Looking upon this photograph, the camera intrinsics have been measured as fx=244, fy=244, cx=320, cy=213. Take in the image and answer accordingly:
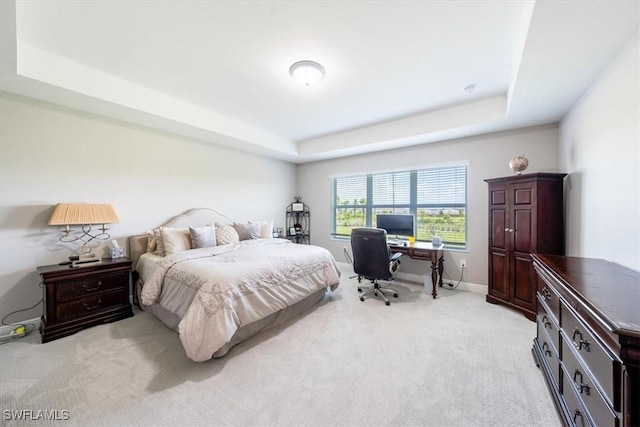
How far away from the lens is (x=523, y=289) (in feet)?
9.46

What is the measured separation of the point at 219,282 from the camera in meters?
2.09

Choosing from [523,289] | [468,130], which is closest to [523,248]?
[523,289]

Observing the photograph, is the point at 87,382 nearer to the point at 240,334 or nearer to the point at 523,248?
the point at 240,334

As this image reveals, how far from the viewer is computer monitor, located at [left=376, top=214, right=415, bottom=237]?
4105 millimetres

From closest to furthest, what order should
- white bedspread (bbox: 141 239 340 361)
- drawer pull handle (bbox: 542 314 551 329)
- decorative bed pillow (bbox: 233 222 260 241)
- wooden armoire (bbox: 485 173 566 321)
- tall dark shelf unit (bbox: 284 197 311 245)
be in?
drawer pull handle (bbox: 542 314 551 329) < white bedspread (bbox: 141 239 340 361) < wooden armoire (bbox: 485 173 566 321) < decorative bed pillow (bbox: 233 222 260 241) < tall dark shelf unit (bbox: 284 197 311 245)

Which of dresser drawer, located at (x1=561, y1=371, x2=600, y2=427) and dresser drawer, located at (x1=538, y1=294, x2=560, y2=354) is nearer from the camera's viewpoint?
dresser drawer, located at (x1=561, y1=371, x2=600, y2=427)

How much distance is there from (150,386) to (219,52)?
9.05ft

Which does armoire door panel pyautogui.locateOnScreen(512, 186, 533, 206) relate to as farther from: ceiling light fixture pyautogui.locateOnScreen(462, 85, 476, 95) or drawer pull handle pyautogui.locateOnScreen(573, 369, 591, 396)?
drawer pull handle pyautogui.locateOnScreen(573, 369, 591, 396)

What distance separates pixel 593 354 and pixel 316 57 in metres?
2.71

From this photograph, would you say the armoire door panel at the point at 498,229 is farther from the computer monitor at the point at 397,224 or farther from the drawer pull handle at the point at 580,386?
the drawer pull handle at the point at 580,386

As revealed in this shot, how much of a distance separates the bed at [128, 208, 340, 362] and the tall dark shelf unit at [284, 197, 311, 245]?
1.75m

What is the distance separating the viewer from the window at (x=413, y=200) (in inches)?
157

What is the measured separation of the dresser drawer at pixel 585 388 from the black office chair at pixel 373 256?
1822 millimetres

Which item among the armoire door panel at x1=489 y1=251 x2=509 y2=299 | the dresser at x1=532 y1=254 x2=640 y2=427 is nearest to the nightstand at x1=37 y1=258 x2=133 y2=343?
the dresser at x1=532 y1=254 x2=640 y2=427
